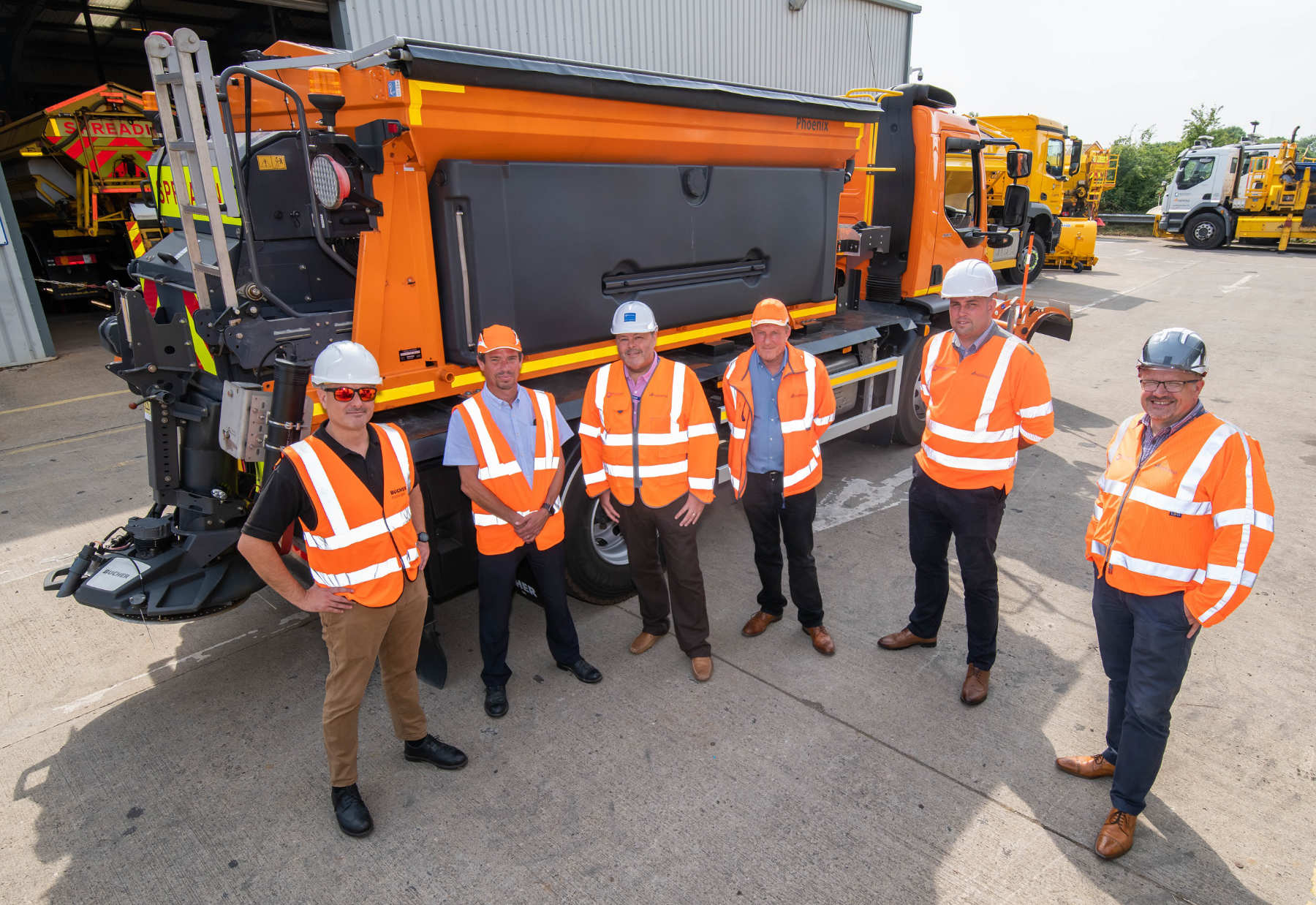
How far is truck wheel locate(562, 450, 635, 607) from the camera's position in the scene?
13.2ft

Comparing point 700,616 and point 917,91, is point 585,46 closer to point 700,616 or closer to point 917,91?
point 917,91

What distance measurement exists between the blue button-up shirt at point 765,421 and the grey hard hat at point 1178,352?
1.55 m

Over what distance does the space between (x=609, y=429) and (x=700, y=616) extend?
1.02 m

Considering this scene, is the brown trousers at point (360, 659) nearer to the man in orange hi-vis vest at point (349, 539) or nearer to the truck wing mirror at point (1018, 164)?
the man in orange hi-vis vest at point (349, 539)

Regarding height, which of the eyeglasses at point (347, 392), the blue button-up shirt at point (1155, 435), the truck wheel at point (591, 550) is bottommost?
the truck wheel at point (591, 550)

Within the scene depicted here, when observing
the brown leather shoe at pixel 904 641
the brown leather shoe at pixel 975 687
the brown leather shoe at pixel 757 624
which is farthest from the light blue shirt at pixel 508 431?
the brown leather shoe at pixel 975 687

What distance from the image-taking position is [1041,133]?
15133 mm

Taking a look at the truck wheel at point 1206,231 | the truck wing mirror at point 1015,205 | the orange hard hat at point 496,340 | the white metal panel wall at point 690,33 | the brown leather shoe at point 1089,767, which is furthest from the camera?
the truck wheel at point 1206,231

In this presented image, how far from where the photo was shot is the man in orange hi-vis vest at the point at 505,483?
3.19 meters

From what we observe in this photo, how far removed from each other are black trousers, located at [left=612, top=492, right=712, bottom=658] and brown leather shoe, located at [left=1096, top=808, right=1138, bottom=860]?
1.74 m

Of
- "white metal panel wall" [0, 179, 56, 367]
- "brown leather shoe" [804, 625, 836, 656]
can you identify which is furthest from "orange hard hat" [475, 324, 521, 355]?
"white metal panel wall" [0, 179, 56, 367]

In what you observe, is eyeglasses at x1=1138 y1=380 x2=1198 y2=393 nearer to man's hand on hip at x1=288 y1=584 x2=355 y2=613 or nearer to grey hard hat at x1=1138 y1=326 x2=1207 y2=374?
grey hard hat at x1=1138 y1=326 x2=1207 y2=374

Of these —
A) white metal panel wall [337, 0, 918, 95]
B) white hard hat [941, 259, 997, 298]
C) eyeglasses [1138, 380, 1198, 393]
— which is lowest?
eyeglasses [1138, 380, 1198, 393]

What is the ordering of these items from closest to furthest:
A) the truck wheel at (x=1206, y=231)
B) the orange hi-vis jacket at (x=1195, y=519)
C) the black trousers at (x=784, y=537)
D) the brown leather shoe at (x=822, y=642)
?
the orange hi-vis jacket at (x=1195, y=519) → the black trousers at (x=784, y=537) → the brown leather shoe at (x=822, y=642) → the truck wheel at (x=1206, y=231)
